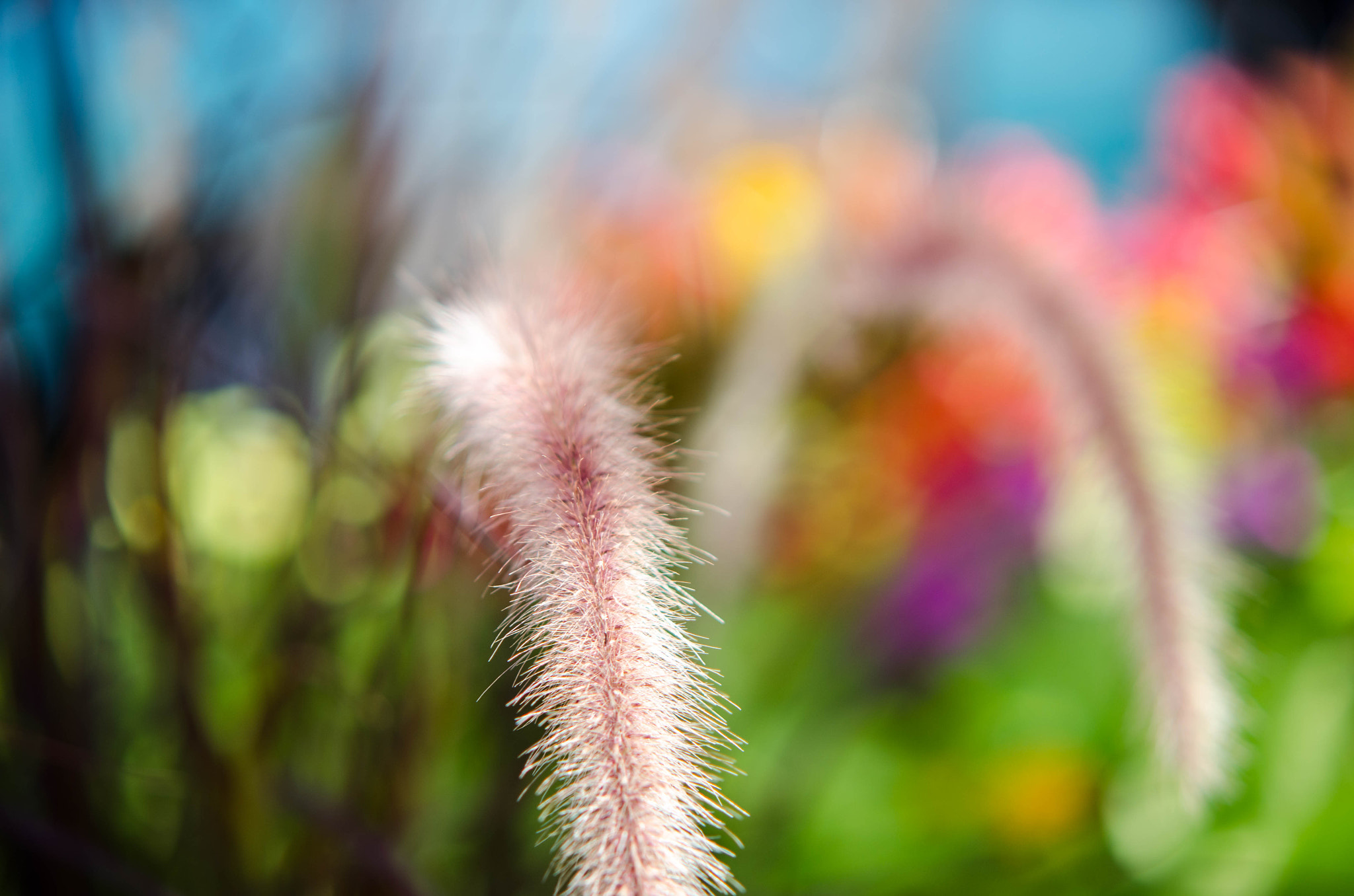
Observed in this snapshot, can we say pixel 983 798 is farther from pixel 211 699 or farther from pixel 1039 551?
pixel 211 699

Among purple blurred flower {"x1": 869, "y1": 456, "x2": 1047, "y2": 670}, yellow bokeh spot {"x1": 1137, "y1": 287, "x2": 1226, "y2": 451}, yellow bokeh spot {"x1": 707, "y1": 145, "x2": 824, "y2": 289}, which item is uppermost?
yellow bokeh spot {"x1": 707, "y1": 145, "x2": 824, "y2": 289}

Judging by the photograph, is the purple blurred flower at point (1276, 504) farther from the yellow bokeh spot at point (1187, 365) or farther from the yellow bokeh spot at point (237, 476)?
the yellow bokeh spot at point (237, 476)

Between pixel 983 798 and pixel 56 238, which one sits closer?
pixel 56 238

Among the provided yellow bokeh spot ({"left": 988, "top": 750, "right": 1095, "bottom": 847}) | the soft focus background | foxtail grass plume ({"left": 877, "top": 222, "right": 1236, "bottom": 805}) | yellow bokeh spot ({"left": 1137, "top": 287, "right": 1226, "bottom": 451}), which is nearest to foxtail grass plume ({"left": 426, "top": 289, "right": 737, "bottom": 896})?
the soft focus background

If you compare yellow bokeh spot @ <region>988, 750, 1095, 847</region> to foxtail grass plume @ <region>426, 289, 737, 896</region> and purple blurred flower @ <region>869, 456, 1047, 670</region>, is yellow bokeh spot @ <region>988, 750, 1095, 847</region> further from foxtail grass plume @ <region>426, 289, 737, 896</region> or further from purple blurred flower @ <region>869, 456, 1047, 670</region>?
foxtail grass plume @ <region>426, 289, 737, 896</region>

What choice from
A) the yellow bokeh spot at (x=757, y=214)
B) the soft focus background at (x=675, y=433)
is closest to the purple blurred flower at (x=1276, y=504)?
the soft focus background at (x=675, y=433)

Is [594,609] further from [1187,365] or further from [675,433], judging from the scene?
[1187,365]

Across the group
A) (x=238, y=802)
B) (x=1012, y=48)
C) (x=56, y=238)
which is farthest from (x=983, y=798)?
(x=1012, y=48)
